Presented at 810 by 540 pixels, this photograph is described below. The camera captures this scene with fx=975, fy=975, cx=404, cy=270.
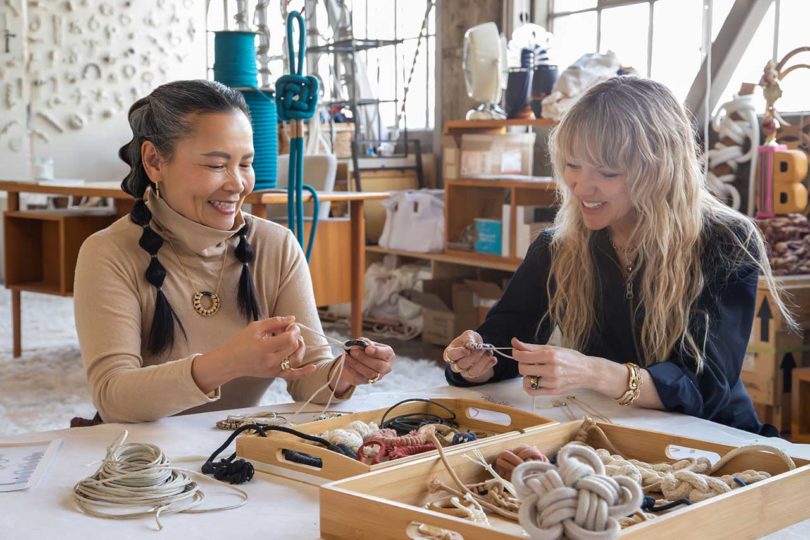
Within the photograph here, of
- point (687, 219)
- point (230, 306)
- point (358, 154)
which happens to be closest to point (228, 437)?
point (230, 306)

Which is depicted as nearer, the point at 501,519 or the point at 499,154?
the point at 501,519

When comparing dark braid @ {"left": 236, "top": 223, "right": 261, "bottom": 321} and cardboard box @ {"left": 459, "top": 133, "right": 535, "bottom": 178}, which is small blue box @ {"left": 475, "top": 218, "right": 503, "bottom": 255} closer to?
cardboard box @ {"left": 459, "top": 133, "right": 535, "bottom": 178}

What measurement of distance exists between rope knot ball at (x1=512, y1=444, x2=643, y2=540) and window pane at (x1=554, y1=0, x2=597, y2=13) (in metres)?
4.30

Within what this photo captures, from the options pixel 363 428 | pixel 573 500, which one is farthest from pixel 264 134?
pixel 573 500

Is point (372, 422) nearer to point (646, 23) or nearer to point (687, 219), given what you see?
point (687, 219)

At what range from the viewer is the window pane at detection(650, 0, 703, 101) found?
170 inches

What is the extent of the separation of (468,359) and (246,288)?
0.45m

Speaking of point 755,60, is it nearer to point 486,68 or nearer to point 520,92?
point 520,92

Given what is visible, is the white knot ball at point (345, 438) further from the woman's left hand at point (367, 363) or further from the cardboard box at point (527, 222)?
the cardboard box at point (527, 222)

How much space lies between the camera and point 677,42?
14.5 ft

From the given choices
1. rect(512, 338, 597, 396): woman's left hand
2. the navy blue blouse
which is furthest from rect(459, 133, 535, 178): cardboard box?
rect(512, 338, 597, 396): woman's left hand

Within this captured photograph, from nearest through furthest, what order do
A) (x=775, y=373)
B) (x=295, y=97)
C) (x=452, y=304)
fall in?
(x=295, y=97), (x=775, y=373), (x=452, y=304)

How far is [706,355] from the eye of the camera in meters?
1.71

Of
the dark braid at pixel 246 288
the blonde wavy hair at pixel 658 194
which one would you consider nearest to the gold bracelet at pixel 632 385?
the blonde wavy hair at pixel 658 194
